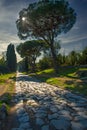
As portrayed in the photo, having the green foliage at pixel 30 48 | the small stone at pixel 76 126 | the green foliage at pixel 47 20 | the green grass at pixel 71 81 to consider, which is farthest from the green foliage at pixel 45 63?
the small stone at pixel 76 126

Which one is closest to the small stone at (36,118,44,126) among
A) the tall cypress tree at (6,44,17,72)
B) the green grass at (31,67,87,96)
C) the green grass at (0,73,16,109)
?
the green grass at (0,73,16,109)

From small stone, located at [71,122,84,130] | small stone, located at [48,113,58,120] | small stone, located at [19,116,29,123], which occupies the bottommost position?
small stone, located at [19,116,29,123]

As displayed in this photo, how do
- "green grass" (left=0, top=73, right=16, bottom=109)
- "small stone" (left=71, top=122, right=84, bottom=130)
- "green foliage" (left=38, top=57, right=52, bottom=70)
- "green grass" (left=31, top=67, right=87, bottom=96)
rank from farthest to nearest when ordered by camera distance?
"green foliage" (left=38, top=57, right=52, bottom=70), "green grass" (left=31, top=67, right=87, bottom=96), "green grass" (left=0, top=73, right=16, bottom=109), "small stone" (left=71, top=122, right=84, bottom=130)

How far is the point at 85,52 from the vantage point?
5900 cm

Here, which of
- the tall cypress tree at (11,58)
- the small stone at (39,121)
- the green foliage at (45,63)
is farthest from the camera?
the tall cypress tree at (11,58)

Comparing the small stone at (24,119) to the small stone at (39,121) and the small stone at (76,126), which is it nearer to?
the small stone at (39,121)

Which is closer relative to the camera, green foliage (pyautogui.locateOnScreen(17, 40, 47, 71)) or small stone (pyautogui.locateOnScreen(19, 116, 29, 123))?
small stone (pyautogui.locateOnScreen(19, 116, 29, 123))

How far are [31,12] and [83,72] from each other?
14599mm

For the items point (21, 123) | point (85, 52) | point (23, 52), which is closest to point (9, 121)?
point (21, 123)

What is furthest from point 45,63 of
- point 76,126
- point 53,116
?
point 76,126

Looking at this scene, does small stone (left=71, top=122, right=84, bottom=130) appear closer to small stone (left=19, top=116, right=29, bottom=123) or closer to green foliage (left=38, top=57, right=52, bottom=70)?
small stone (left=19, top=116, right=29, bottom=123)

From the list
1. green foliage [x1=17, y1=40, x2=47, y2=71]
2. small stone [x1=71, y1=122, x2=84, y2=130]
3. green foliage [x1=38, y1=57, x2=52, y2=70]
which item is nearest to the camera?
small stone [x1=71, y1=122, x2=84, y2=130]

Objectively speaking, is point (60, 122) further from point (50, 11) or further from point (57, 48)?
point (57, 48)

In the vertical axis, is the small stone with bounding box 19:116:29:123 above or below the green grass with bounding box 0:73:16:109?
above
